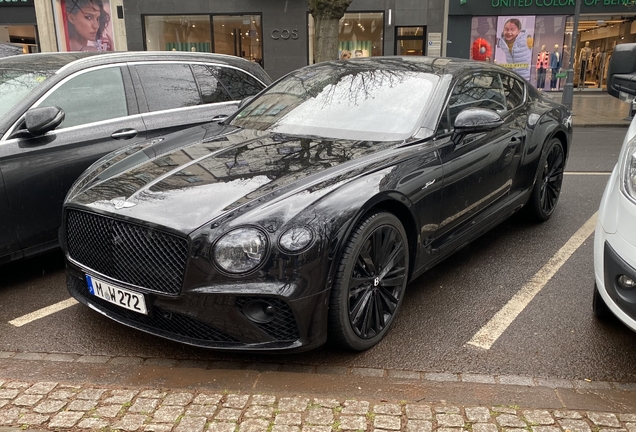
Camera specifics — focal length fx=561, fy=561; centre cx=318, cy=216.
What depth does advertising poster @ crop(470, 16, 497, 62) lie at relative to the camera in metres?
18.5

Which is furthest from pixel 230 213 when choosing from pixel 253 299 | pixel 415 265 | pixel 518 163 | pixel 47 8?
pixel 47 8

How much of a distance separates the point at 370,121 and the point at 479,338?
156cm

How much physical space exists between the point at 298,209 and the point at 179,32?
18422 millimetres

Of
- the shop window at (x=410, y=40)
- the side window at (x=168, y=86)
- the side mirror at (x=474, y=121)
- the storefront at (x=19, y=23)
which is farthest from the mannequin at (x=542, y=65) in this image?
the storefront at (x=19, y=23)

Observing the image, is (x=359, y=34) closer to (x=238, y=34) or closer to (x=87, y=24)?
(x=238, y=34)

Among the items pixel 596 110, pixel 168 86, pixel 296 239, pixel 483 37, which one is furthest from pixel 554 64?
pixel 296 239

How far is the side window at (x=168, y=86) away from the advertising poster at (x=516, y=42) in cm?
1556

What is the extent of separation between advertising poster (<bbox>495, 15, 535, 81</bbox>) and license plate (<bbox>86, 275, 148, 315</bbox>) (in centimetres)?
1782

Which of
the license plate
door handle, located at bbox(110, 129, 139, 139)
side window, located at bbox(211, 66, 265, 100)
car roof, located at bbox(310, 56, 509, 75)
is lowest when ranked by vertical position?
the license plate

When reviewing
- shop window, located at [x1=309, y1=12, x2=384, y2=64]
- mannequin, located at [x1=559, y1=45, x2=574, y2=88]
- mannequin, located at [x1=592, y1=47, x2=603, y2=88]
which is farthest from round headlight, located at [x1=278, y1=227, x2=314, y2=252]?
mannequin, located at [x1=592, y1=47, x2=603, y2=88]

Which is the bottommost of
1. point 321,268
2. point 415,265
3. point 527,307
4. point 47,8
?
point 527,307

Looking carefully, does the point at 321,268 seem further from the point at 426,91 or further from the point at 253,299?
the point at 426,91

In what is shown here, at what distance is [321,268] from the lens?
2.73 metres

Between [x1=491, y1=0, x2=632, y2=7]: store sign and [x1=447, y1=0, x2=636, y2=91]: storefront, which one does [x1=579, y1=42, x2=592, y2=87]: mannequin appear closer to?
[x1=447, y1=0, x2=636, y2=91]: storefront
